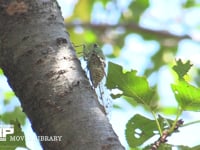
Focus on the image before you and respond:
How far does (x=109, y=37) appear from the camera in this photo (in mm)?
4172

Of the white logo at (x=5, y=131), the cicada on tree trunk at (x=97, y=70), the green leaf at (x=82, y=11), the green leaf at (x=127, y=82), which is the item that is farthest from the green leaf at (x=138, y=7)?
the white logo at (x=5, y=131)

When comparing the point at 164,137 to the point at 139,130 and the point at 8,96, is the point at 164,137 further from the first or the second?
the point at 8,96

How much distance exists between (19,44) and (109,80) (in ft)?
1.08

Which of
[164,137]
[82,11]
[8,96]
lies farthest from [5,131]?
[82,11]

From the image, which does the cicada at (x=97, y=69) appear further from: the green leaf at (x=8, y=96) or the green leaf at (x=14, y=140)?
the green leaf at (x=8, y=96)

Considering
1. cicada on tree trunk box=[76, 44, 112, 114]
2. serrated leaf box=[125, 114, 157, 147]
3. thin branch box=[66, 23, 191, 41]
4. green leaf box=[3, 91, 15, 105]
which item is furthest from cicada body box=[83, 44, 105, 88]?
thin branch box=[66, 23, 191, 41]

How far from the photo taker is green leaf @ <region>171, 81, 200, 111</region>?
1.21 meters

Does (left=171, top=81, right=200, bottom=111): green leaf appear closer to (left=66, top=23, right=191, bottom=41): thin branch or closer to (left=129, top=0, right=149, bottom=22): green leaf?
(left=66, top=23, right=191, bottom=41): thin branch

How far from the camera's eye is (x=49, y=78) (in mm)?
950

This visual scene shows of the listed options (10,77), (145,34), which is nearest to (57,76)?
(10,77)

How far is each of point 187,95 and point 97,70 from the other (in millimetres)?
229

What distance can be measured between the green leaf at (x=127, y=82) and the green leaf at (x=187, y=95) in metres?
0.08

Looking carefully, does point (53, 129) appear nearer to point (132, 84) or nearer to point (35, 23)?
point (35, 23)

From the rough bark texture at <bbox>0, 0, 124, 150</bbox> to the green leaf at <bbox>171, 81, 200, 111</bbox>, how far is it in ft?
0.99
